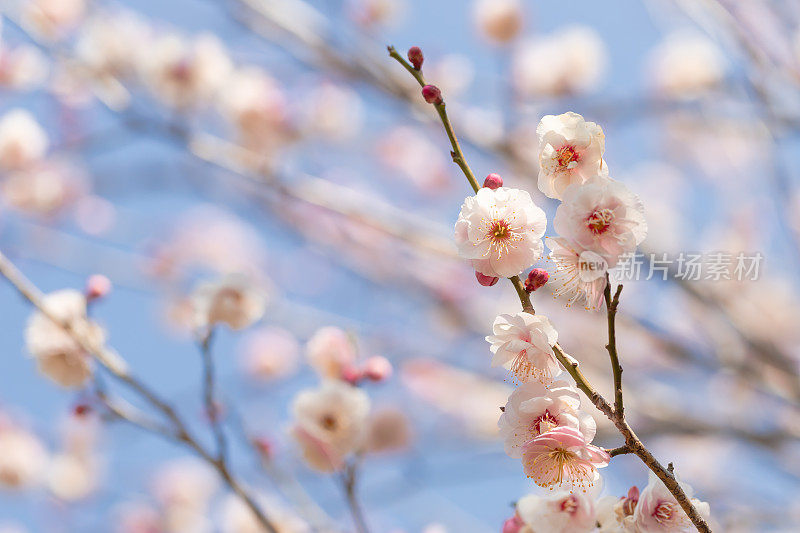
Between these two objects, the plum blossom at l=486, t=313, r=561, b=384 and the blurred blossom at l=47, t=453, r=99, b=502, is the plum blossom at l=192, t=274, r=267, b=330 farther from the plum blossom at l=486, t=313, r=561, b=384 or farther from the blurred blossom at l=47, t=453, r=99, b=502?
the blurred blossom at l=47, t=453, r=99, b=502

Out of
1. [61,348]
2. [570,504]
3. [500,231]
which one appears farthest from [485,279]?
[61,348]

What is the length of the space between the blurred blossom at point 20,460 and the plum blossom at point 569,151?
3.65 m

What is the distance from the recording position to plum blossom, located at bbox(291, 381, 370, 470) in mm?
1480

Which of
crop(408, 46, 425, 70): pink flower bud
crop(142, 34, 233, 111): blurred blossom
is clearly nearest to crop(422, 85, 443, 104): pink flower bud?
crop(408, 46, 425, 70): pink flower bud

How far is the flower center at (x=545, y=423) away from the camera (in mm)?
853

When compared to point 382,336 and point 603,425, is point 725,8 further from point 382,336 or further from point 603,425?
point 382,336

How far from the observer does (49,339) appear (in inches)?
62.6

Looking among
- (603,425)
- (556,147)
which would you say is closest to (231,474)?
(556,147)

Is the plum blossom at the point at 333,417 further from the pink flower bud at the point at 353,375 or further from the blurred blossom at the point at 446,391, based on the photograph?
the blurred blossom at the point at 446,391

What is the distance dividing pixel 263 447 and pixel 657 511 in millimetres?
1025

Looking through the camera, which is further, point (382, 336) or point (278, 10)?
point (382, 336)

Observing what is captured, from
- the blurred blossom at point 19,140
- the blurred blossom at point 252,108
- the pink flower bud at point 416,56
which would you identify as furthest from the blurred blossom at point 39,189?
the pink flower bud at point 416,56

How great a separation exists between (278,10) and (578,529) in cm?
206

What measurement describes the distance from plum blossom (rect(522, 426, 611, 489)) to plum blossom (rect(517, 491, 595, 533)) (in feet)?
0.07
